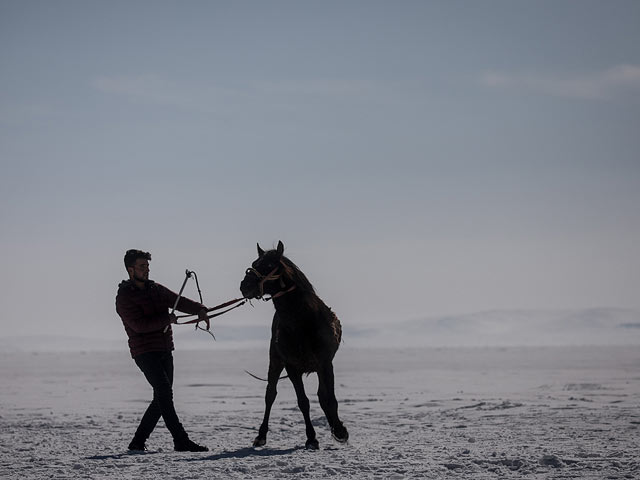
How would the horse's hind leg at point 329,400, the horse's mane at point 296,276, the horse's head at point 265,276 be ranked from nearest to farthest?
the horse's head at point 265,276 → the horse's mane at point 296,276 → the horse's hind leg at point 329,400

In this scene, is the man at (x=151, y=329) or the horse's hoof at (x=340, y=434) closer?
the man at (x=151, y=329)

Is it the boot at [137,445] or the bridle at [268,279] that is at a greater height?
the bridle at [268,279]

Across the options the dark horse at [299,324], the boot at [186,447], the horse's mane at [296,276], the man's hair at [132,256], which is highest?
the man's hair at [132,256]

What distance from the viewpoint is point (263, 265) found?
8523mm

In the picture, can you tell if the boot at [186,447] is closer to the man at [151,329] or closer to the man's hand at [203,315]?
the man at [151,329]

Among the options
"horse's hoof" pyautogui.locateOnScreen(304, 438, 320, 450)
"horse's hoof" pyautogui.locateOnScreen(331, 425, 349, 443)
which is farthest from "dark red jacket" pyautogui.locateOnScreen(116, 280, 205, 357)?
"horse's hoof" pyautogui.locateOnScreen(331, 425, 349, 443)

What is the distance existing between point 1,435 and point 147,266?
12.9ft

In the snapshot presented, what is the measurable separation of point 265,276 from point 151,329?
132 cm

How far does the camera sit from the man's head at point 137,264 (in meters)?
8.65

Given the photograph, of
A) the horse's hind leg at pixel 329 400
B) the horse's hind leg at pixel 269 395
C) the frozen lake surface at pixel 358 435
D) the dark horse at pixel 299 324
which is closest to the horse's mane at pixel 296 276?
the dark horse at pixel 299 324

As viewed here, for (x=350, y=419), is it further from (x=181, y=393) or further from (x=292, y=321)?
(x=181, y=393)

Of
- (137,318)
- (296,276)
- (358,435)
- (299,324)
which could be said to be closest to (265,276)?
(296,276)

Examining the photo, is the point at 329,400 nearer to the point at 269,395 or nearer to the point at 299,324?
the point at 299,324

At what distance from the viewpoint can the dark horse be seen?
8.52 metres
